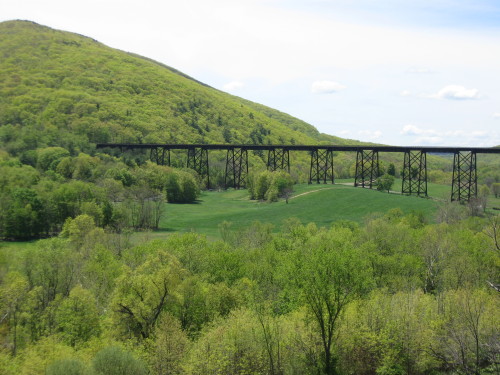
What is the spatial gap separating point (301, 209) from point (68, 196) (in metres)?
30.0

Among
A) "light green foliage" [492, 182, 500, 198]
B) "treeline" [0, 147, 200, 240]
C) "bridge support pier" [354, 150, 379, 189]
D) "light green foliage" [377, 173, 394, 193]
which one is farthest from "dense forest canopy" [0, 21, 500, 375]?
"light green foliage" [492, 182, 500, 198]

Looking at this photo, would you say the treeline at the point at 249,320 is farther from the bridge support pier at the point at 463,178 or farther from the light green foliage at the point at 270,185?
the light green foliage at the point at 270,185

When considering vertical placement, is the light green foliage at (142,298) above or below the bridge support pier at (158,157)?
below

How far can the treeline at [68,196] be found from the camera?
5162 cm

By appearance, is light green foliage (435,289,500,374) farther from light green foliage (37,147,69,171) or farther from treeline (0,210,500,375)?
light green foliage (37,147,69,171)

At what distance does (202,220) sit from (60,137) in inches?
1608

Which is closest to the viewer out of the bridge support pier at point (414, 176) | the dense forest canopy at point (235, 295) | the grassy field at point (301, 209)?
the dense forest canopy at point (235, 295)

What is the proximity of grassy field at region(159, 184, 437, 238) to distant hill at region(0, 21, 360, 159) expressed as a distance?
3100 centimetres

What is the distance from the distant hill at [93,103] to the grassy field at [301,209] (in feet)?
102

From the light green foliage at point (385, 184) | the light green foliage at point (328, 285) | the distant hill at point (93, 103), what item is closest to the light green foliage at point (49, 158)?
the distant hill at point (93, 103)

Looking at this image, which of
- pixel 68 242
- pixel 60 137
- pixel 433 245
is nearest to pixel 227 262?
pixel 433 245

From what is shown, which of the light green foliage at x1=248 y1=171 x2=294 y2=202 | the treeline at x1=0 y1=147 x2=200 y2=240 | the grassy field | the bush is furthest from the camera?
the light green foliage at x1=248 y1=171 x2=294 y2=202

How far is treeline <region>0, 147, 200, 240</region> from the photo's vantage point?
169ft

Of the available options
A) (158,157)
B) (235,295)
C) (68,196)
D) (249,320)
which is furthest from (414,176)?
(249,320)
